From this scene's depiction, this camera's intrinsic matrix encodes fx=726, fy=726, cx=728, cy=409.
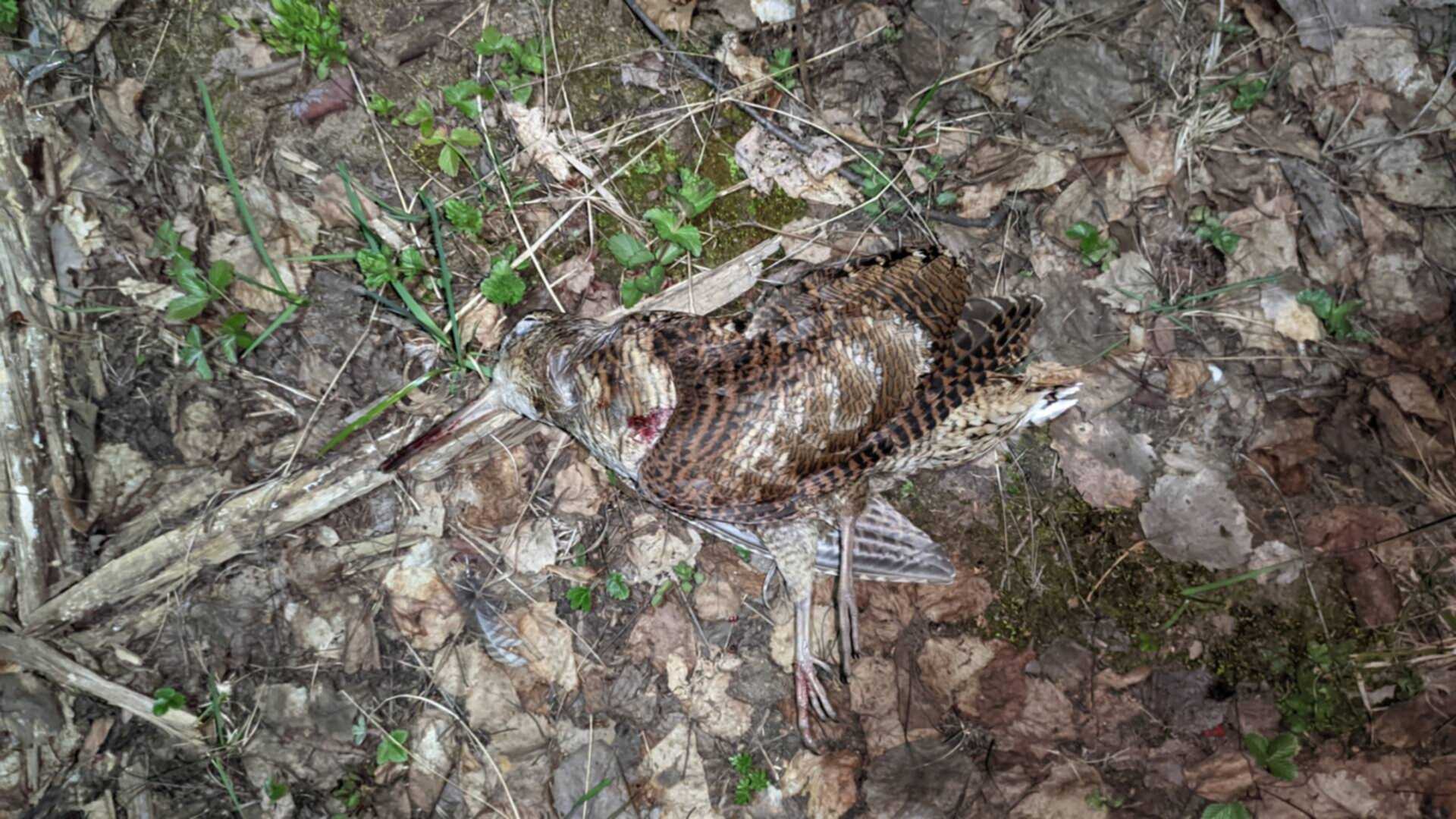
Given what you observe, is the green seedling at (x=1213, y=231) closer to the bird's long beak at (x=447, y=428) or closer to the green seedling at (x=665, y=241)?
the green seedling at (x=665, y=241)

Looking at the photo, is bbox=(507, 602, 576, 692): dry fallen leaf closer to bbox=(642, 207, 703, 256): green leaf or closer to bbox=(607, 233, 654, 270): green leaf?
bbox=(607, 233, 654, 270): green leaf

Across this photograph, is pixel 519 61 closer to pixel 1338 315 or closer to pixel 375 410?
pixel 375 410

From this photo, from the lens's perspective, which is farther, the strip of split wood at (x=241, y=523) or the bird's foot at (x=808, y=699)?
the bird's foot at (x=808, y=699)

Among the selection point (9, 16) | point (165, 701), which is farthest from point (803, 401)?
point (9, 16)

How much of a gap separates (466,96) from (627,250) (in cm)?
104

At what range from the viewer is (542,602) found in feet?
11.5

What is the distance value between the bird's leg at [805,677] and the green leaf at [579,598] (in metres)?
0.99

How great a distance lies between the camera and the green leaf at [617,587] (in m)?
3.51

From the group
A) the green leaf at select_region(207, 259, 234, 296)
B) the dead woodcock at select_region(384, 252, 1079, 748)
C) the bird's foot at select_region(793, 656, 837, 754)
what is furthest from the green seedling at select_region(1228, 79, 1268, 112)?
the green leaf at select_region(207, 259, 234, 296)

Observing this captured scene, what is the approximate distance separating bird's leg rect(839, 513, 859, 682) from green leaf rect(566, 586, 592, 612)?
120 centimetres

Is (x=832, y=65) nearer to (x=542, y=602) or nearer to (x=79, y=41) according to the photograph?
(x=542, y=602)

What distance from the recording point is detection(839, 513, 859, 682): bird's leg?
3426mm

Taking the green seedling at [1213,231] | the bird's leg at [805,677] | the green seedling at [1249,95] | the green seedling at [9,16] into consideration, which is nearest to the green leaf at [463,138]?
the green seedling at [9,16]

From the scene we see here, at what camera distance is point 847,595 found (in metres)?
3.44
